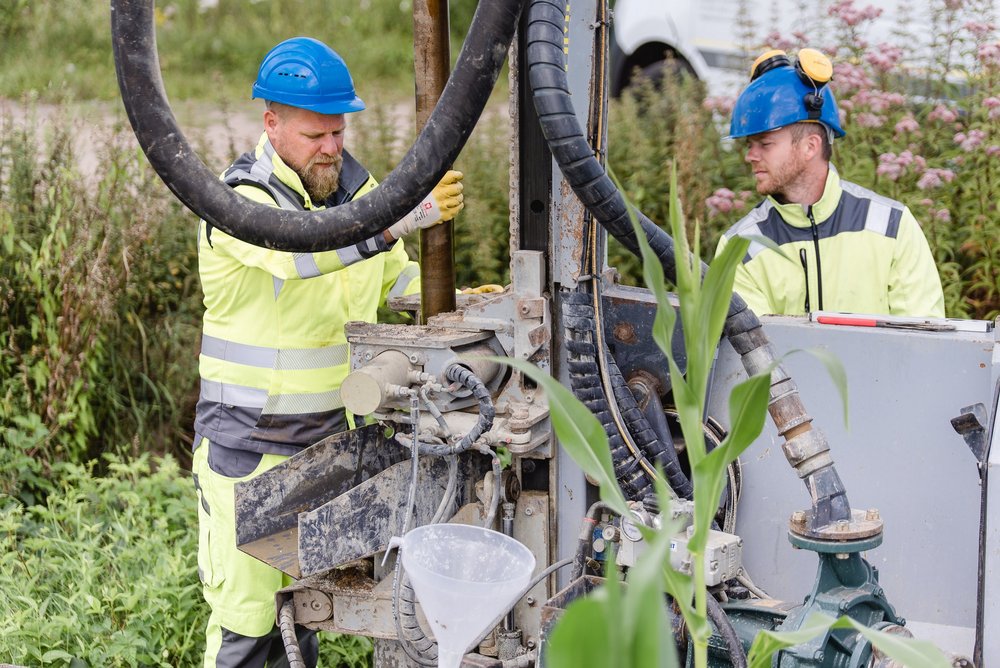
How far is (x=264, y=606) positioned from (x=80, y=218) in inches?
98.2

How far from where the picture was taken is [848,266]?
146 inches

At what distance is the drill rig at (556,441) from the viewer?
8.33 ft

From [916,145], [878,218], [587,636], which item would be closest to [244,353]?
[878,218]

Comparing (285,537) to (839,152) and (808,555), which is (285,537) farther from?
(839,152)

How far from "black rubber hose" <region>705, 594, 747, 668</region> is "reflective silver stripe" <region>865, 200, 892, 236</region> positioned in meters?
1.66

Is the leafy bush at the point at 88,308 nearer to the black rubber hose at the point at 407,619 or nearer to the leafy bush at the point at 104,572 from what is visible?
the leafy bush at the point at 104,572

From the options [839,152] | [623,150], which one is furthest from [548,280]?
[623,150]

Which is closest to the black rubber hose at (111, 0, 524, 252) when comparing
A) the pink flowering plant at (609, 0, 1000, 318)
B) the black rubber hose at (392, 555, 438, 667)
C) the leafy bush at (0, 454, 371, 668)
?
the black rubber hose at (392, 555, 438, 667)

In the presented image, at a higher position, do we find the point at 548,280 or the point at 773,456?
the point at 548,280

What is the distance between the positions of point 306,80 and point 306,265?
59 centimetres

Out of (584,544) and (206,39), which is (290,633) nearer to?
(584,544)

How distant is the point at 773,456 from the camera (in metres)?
3.12

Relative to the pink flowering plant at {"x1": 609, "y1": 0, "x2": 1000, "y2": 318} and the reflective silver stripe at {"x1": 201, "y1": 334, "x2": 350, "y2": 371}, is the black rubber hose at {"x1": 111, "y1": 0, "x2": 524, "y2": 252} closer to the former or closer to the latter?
the reflective silver stripe at {"x1": 201, "y1": 334, "x2": 350, "y2": 371}

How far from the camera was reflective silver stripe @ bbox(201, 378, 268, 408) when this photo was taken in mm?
3398
